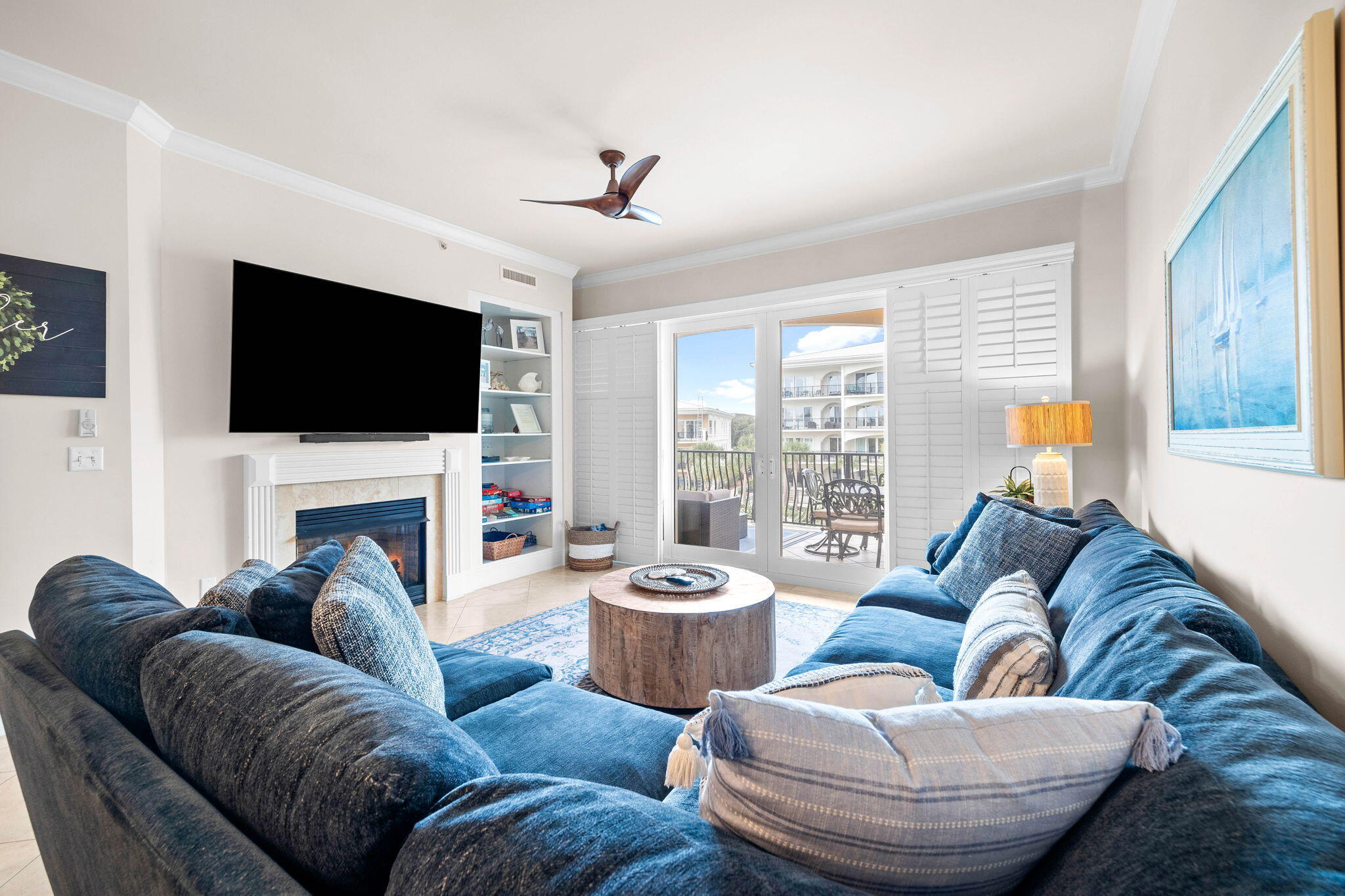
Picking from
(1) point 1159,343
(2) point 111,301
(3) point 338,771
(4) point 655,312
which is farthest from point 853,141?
(2) point 111,301

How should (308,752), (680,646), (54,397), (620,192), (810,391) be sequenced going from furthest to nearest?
(810,391) → (620,192) → (54,397) → (680,646) → (308,752)

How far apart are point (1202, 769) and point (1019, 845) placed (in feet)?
0.62

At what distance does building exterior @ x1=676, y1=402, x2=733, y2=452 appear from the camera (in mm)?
4879

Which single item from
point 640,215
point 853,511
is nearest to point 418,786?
point 640,215

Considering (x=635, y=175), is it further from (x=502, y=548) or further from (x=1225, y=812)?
(x=502, y=548)

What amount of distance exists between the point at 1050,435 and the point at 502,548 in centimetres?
378

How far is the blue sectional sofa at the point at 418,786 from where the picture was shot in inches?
20.1

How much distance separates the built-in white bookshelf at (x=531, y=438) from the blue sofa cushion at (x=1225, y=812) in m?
4.59

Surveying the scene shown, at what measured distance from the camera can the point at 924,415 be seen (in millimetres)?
3844

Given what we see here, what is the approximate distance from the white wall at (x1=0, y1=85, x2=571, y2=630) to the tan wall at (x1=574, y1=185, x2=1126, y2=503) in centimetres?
330

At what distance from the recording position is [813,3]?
2080 millimetres

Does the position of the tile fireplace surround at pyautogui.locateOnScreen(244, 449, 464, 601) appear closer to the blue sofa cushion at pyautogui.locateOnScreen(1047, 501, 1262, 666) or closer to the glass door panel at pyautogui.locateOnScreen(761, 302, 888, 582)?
the glass door panel at pyautogui.locateOnScreen(761, 302, 888, 582)

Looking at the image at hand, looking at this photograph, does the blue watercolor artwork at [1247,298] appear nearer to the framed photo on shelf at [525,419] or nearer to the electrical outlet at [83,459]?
the electrical outlet at [83,459]

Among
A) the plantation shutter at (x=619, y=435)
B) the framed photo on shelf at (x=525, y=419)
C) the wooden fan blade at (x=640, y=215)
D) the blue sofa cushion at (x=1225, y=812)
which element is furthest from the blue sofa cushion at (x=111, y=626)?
the plantation shutter at (x=619, y=435)
